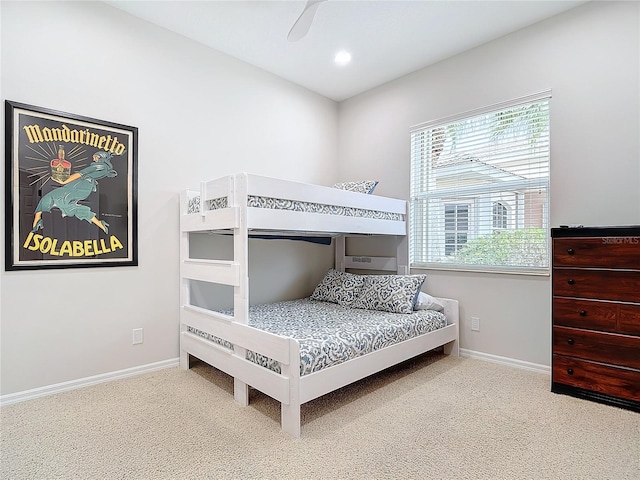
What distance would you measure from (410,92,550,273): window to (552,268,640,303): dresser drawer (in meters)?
0.43

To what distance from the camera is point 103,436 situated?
187 centimetres

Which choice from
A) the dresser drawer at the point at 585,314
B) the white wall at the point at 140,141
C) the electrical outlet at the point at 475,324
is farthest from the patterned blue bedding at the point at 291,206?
the dresser drawer at the point at 585,314

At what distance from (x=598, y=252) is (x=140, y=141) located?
3.30 meters

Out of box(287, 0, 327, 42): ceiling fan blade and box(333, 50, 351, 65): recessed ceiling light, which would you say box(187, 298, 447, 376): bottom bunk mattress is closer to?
box(287, 0, 327, 42): ceiling fan blade

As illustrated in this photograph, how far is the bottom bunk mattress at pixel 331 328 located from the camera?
2.07 meters

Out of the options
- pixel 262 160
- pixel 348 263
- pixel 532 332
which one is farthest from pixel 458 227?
pixel 262 160

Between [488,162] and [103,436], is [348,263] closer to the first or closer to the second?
[488,162]

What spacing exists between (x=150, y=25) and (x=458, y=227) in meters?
3.11

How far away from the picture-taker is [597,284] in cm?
226

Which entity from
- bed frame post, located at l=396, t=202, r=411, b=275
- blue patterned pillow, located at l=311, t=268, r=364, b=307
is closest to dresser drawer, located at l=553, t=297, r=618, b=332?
bed frame post, located at l=396, t=202, r=411, b=275

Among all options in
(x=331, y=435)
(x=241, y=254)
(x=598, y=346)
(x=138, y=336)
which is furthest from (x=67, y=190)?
(x=598, y=346)

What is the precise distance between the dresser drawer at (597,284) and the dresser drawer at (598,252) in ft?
0.15

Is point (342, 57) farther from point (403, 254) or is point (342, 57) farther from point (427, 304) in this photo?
point (427, 304)

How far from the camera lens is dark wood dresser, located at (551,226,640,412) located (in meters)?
2.13
